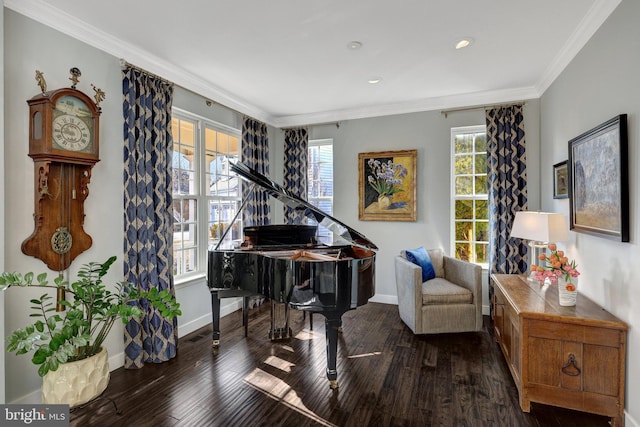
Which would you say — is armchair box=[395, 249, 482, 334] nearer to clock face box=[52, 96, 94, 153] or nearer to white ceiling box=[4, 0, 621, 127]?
white ceiling box=[4, 0, 621, 127]

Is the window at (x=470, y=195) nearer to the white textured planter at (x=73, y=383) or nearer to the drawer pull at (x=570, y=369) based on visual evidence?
the drawer pull at (x=570, y=369)

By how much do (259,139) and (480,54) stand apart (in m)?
2.92

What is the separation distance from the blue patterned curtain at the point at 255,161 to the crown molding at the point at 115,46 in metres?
0.47

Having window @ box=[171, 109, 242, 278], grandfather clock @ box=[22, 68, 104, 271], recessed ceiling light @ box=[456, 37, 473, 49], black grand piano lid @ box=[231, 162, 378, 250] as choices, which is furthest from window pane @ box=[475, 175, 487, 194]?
grandfather clock @ box=[22, 68, 104, 271]

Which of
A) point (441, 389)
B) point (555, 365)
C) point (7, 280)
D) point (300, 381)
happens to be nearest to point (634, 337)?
point (555, 365)

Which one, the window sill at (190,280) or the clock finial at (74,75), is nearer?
the clock finial at (74,75)

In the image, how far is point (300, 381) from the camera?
2598 millimetres

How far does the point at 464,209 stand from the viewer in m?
4.30

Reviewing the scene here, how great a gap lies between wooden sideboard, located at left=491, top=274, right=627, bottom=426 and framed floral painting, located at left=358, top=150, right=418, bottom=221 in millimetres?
2288

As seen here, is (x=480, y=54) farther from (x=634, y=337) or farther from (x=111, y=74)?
(x=111, y=74)

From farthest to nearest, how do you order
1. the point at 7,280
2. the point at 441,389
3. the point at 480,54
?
the point at 480,54 → the point at 441,389 → the point at 7,280

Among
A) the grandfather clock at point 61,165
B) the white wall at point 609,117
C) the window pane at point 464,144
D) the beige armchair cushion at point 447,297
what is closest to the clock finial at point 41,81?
the grandfather clock at point 61,165

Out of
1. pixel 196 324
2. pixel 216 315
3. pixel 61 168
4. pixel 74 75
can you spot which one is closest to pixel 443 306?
pixel 216 315

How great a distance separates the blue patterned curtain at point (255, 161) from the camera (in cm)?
443
